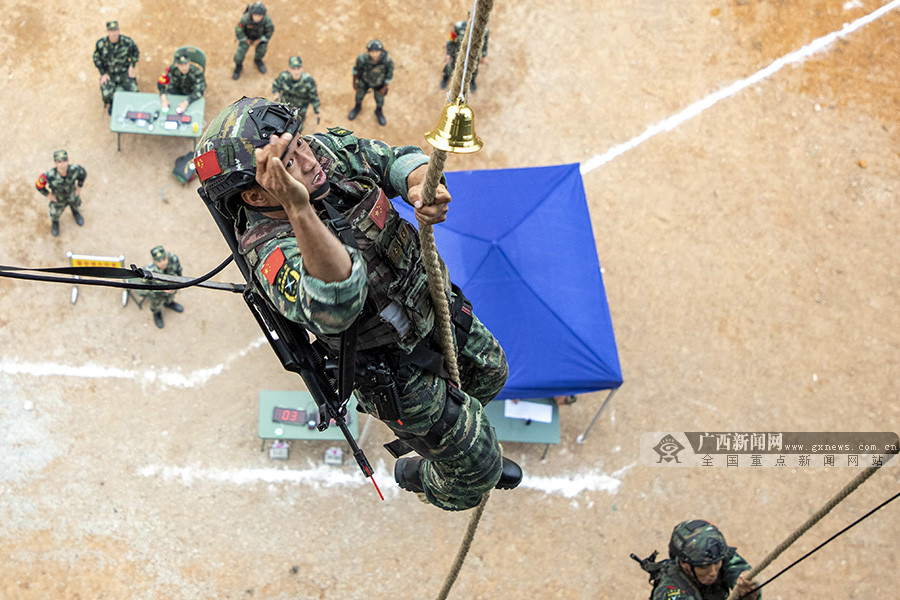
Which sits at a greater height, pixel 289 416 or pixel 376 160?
pixel 376 160

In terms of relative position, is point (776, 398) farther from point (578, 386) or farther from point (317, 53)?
point (317, 53)

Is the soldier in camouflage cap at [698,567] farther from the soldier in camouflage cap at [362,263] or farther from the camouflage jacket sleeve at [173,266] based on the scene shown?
the camouflage jacket sleeve at [173,266]

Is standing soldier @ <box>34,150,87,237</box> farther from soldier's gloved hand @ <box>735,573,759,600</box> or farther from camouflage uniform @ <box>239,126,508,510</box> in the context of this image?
soldier's gloved hand @ <box>735,573,759,600</box>

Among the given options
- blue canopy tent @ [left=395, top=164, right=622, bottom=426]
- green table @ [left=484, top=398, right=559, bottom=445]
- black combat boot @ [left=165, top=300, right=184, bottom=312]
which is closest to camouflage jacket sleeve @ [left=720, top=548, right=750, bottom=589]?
blue canopy tent @ [left=395, top=164, right=622, bottom=426]

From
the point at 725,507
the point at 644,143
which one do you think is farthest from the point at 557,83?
the point at 725,507

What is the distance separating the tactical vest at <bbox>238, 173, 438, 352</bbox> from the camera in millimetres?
4398

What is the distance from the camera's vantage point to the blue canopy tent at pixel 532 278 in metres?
8.19

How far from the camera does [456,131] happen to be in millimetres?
3377

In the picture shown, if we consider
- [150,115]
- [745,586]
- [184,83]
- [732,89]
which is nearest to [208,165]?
[745,586]

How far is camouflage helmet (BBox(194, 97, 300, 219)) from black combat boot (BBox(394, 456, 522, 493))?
9.04ft

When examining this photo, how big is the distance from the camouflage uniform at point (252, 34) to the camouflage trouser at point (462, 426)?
7840 millimetres

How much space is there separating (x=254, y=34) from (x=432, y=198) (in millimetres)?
9114

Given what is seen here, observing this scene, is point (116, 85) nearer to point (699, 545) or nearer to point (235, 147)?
point (235, 147)

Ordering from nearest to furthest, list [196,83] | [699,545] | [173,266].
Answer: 1. [699,545]
2. [173,266]
3. [196,83]
